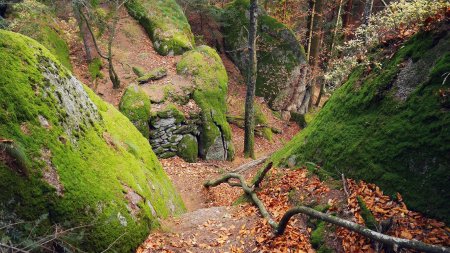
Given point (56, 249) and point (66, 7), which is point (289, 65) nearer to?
point (66, 7)

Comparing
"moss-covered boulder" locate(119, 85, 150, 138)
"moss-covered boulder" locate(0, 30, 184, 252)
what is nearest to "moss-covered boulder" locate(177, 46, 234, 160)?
"moss-covered boulder" locate(119, 85, 150, 138)

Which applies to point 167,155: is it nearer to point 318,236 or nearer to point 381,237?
point 318,236

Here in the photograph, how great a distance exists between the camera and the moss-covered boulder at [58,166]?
406 cm

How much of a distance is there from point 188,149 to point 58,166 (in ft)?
32.5

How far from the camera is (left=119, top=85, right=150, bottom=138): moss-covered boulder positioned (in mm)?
13258

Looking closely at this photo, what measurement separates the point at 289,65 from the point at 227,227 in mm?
17489

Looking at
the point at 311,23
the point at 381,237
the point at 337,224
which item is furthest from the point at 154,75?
the point at 381,237

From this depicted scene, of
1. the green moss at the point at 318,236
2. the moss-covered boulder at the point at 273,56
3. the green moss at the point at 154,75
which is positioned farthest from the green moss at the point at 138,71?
the green moss at the point at 318,236

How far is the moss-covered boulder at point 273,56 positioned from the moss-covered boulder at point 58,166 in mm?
16399

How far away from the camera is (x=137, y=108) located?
1346 cm

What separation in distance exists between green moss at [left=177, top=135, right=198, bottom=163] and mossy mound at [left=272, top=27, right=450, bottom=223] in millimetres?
8555

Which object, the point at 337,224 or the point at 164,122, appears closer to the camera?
the point at 337,224

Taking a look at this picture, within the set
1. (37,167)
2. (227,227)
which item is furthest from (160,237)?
(37,167)

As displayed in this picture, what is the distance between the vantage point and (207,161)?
15109mm
